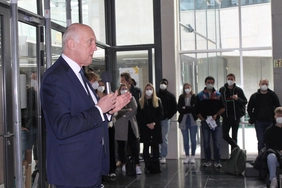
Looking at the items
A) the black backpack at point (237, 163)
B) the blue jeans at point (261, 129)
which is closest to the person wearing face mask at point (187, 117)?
the blue jeans at point (261, 129)

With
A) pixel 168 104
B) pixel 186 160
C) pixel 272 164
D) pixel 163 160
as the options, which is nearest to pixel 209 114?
pixel 168 104

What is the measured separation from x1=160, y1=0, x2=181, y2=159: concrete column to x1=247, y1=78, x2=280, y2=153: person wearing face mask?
186 cm

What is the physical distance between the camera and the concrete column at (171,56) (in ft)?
31.3

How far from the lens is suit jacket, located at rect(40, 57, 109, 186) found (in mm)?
2172

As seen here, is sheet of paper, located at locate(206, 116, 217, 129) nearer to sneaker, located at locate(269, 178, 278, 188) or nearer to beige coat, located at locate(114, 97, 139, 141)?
beige coat, located at locate(114, 97, 139, 141)

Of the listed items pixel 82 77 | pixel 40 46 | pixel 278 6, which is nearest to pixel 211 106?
pixel 278 6

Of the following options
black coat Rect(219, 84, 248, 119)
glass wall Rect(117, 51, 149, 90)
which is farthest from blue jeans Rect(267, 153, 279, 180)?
glass wall Rect(117, 51, 149, 90)

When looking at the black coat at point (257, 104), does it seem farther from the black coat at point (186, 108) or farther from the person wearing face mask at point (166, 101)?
the person wearing face mask at point (166, 101)

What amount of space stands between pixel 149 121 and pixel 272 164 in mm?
2433

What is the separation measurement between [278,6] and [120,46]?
3.50 metres

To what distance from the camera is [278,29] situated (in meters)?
8.86

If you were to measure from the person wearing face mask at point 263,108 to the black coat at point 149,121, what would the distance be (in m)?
1.82

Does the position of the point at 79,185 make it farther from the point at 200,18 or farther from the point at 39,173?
the point at 200,18

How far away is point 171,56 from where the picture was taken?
955cm
